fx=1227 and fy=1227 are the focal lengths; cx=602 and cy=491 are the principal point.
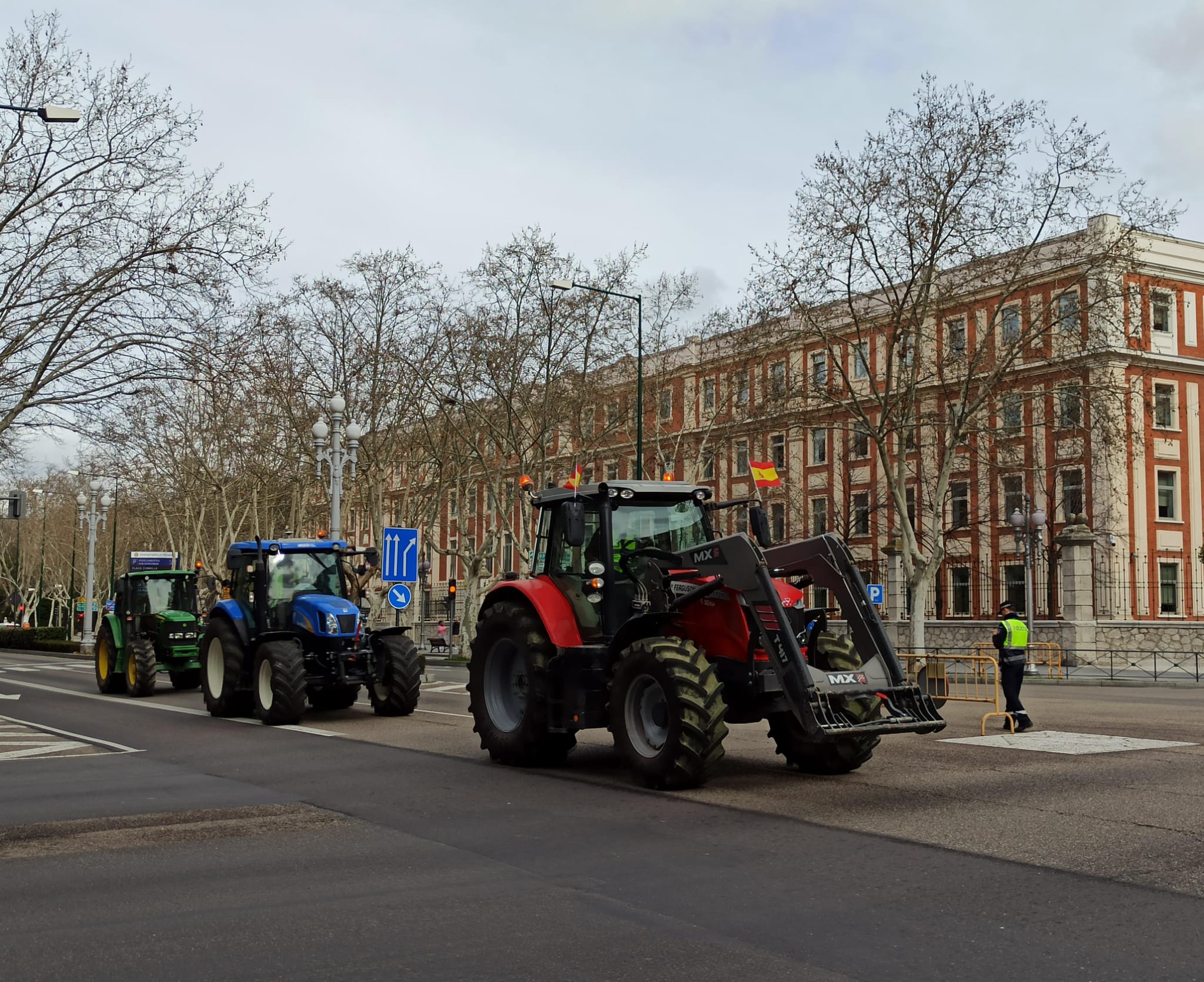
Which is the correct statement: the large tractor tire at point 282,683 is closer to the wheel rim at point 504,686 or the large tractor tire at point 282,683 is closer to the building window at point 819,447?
the wheel rim at point 504,686

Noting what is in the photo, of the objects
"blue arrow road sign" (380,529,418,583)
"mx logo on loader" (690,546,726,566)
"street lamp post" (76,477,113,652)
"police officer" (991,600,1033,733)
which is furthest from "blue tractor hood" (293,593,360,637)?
"street lamp post" (76,477,113,652)

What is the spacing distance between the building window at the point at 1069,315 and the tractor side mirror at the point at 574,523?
2161cm

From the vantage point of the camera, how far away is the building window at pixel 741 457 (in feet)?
196

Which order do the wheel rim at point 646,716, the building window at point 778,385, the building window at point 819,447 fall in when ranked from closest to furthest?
the wheel rim at point 646,716, the building window at point 778,385, the building window at point 819,447

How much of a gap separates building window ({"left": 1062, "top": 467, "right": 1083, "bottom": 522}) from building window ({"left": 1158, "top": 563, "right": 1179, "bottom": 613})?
4.35m

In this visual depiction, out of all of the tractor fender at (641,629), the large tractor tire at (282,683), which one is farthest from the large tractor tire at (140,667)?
the tractor fender at (641,629)

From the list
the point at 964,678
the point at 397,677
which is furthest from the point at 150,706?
the point at 964,678

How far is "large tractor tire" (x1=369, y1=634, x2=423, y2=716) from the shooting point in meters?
17.9

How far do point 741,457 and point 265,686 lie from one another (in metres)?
46.0

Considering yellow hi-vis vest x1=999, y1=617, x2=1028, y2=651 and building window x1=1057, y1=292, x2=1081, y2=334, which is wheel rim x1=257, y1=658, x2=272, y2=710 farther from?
building window x1=1057, y1=292, x2=1081, y2=334

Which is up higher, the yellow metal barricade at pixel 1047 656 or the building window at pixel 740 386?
the building window at pixel 740 386

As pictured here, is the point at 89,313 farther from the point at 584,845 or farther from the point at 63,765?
the point at 584,845

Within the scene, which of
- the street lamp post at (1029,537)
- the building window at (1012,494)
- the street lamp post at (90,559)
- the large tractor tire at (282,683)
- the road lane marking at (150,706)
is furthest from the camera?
the street lamp post at (90,559)

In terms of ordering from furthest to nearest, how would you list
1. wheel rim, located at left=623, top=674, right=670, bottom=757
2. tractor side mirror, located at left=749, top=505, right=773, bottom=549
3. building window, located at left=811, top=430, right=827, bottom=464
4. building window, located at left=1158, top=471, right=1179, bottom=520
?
1. building window, located at left=811, top=430, right=827, bottom=464
2. building window, located at left=1158, top=471, right=1179, bottom=520
3. tractor side mirror, located at left=749, top=505, right=773, bottom=549
4. wheel rim, located at left=623, top=674, right=670, bottom=757
